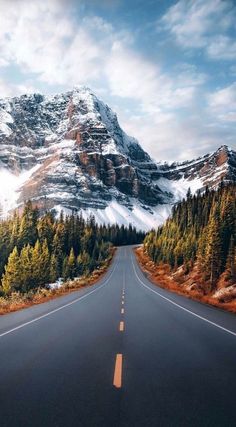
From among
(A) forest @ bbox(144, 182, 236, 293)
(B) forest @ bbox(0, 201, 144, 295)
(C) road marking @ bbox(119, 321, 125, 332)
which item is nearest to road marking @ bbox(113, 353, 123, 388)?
(C) road marking @ bbox(119, 321, 125, 332)

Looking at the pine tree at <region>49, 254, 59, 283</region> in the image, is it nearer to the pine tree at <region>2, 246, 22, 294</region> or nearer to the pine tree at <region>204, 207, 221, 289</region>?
the pine tree at <region>2, 246, 22, 294</region>

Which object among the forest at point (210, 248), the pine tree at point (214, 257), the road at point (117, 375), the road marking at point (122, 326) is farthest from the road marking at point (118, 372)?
the pine tree at point (214, 257)

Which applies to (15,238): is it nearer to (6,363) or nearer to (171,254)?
(171,254)

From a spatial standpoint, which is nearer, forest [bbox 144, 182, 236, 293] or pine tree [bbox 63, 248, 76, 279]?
forest [bbox 144, 182, 236, 293]

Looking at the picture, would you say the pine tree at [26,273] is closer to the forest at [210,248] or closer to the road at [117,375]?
the forest at [210,248]

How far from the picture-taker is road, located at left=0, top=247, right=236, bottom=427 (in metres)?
5.58

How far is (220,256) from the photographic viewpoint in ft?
161

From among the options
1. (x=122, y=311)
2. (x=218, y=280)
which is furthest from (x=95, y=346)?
(x=218, y=280)

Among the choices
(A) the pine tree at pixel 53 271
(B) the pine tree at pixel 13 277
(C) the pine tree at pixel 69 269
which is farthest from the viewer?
(C) the pine tree at pixel 69 269

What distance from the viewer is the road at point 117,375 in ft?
18.3

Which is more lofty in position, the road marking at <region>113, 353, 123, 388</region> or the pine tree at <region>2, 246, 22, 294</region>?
the road marking at <region>113, 353, 123, 388</region>

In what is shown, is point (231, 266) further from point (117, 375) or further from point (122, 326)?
point (117, 375)

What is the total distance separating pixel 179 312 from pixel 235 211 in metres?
50.4

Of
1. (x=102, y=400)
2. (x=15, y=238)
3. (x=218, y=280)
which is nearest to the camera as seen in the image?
(x=102, y=400)
